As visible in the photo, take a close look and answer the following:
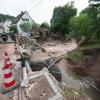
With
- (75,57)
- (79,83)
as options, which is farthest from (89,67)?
(79,83)

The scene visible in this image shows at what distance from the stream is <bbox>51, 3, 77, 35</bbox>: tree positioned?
22170mm

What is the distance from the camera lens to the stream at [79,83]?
653 cm

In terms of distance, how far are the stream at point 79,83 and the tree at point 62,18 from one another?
72.7 feet

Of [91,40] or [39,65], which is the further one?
[91,40]

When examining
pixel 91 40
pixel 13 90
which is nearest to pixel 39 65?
pixel 13 90

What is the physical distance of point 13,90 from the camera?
458 cm

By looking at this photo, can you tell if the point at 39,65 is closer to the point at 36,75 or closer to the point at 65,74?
the point at 36,75

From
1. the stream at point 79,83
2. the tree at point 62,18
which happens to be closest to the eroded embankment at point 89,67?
the stream at point 79,83

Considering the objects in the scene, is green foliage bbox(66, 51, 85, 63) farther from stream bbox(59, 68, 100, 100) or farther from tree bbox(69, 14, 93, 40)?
tree bbox(69, 14, 93, 40)

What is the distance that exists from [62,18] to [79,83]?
25337mm

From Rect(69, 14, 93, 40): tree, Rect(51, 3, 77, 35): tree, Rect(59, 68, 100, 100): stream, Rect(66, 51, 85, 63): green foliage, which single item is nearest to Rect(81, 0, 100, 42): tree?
Rect(69, 14, 93, 40): tree

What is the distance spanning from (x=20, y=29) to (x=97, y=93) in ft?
138

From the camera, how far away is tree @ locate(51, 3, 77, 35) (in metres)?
31.4

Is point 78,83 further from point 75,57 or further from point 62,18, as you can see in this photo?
point 62,18
